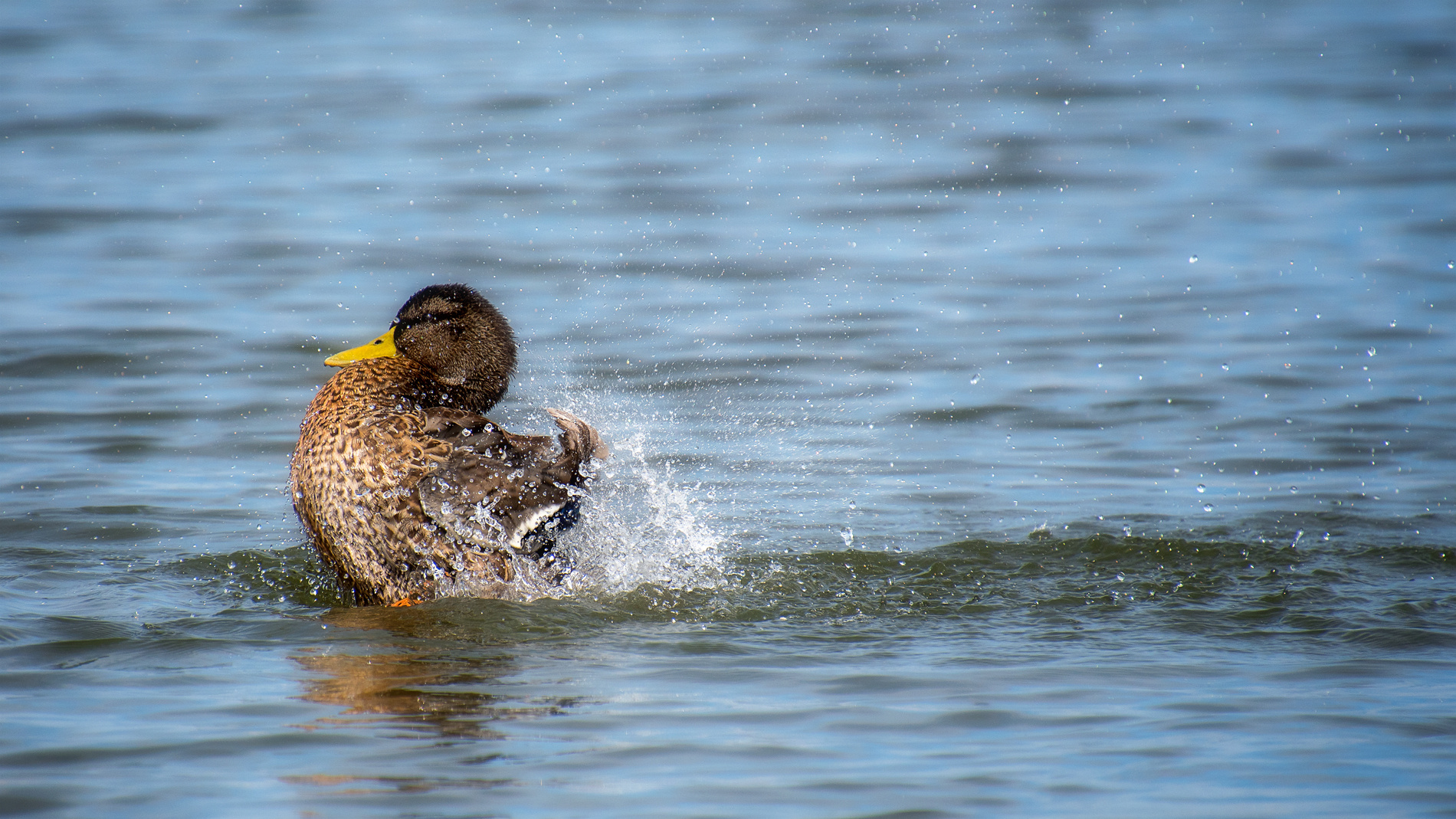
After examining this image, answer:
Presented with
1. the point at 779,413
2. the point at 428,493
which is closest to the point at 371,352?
the point at 428,493

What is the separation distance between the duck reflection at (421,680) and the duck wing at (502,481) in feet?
1.02

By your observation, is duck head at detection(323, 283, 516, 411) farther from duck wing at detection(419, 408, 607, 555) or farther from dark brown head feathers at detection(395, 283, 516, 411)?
duck wing at detection(419, 408, 607, 555)

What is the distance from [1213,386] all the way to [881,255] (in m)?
3.77

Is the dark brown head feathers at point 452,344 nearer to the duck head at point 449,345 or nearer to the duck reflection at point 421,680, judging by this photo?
the duck head at point 449,345

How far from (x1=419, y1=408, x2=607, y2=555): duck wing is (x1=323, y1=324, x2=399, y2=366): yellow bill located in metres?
0.43

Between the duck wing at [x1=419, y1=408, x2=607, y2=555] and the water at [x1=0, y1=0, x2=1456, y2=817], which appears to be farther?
the duck wing at [x1=419, y1=408, x2=607, y2=555]

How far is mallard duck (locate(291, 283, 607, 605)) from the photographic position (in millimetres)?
5262

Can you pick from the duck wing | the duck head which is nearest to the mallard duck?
the duck wing

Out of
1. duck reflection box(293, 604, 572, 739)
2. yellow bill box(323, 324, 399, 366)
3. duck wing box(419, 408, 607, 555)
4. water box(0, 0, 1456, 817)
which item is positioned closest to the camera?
water box(0, 0, 1456, 817)

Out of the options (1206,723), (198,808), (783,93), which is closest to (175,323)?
(198,808)

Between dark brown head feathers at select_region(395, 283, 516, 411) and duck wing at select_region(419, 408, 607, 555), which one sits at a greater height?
dark brown head feathers at select_region(395, 283, 516, 411)

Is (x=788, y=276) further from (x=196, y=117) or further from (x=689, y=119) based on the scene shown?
(x=196, y=117)

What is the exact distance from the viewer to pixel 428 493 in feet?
17.2

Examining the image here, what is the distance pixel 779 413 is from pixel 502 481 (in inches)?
138
